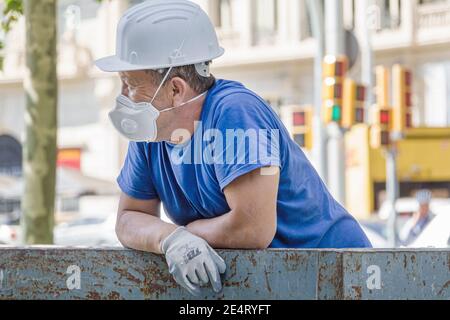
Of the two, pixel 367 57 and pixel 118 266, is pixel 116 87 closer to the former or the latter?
pixel 367 57

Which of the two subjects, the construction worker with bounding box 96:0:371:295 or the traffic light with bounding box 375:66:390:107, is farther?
the traffic light with bounding box 375:66:390:107

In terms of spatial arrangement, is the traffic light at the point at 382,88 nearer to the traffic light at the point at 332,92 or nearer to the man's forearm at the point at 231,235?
the traffic light at the point at 332,92

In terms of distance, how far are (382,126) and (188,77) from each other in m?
13.5

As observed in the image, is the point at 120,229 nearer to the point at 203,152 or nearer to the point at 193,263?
the point at 203,152

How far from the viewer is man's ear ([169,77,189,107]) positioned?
2.57m

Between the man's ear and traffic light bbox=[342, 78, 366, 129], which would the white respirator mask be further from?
traffic light bbox=[342, 78, 366, 129]

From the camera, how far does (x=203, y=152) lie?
2.50 m

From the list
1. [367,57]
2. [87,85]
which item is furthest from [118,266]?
[87,85]

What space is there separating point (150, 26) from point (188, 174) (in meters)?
0.38

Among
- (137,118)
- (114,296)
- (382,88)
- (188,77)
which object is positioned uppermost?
(382,88)

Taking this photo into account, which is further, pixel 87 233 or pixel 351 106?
pixel 87 233

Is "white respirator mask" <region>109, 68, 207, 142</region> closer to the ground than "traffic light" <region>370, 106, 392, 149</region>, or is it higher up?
closer to the ground

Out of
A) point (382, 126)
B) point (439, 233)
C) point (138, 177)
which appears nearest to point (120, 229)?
point (138, 177)

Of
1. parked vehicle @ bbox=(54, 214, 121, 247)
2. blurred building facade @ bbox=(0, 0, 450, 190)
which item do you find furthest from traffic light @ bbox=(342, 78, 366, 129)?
blurred building facade @ bbox=(0, 0, 450, 190)
